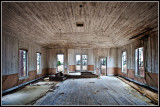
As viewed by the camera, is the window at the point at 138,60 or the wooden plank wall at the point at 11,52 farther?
the window at the point at 138,60

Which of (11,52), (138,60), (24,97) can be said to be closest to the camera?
(24,97)

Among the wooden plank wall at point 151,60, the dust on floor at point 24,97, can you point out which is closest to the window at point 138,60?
the wooden plank wall at point 151,60

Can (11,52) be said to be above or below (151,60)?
above

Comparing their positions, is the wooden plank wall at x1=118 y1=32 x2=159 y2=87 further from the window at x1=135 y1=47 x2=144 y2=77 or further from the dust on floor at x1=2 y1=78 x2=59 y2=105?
the dust on floor at x1=2 y1=78 x2=59 y2=105

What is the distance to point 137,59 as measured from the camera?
8.75 metres

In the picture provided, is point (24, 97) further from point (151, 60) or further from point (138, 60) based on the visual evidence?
point (138, 60)

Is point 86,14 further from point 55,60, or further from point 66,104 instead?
point 55,60

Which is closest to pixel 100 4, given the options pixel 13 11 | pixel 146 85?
pixel 13 11

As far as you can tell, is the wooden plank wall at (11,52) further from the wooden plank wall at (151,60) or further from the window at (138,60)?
the window at (138,60)

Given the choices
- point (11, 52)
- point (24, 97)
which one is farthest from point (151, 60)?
point (11, 52)

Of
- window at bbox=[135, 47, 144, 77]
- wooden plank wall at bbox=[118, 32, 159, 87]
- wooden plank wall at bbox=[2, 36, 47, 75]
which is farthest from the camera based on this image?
window at bbox=[135, 47, 144, 77]

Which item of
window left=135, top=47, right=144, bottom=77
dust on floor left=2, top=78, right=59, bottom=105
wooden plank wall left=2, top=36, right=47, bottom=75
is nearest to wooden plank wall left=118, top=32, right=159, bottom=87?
window left=135, top=47, right=144, bottom=77

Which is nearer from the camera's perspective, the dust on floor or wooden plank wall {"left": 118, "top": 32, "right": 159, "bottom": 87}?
the dust on floor

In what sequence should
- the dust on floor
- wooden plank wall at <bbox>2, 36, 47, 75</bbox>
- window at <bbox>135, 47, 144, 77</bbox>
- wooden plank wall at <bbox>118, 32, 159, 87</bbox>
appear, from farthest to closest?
window at <bbox>135, 47, 144, 77</bbox>
wooden plank wall at <bbox>2, 36, 47, 75</bbox>
wooden plank wall at <bbox>118, 32, 159, 87</bbox>
the dust on floor
